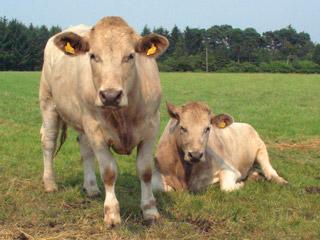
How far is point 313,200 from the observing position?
21.8 ft

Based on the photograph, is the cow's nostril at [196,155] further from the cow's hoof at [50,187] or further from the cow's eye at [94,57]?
the cow's eye at [94,57]

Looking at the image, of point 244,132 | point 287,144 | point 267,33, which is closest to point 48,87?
point 244,132

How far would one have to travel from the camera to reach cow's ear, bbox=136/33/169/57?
16.2ft

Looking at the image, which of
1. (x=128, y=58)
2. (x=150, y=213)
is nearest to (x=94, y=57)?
(x=128, y=58)

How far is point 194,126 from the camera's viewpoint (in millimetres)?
7188

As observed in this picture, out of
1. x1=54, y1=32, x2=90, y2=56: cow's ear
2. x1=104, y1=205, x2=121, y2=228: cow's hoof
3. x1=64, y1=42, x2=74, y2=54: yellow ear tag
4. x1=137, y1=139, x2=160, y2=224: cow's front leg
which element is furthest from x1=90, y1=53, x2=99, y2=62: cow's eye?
x1=104, y1=205, x2=121, y2=228: cow's hoof

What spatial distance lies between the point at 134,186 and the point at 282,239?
265 cm

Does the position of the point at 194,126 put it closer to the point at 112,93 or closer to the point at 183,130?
the point at 183,130

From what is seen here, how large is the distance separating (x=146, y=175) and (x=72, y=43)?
159 cm

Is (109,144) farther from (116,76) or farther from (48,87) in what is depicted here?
(48,87)

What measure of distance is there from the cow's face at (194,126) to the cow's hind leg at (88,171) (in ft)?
4.01

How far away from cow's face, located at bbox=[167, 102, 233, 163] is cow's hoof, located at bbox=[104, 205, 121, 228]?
6.12ft

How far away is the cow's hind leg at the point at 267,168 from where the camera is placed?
800 cm

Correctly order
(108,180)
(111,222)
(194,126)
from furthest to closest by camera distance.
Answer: (194,126) → (108,180) → (111,222)
